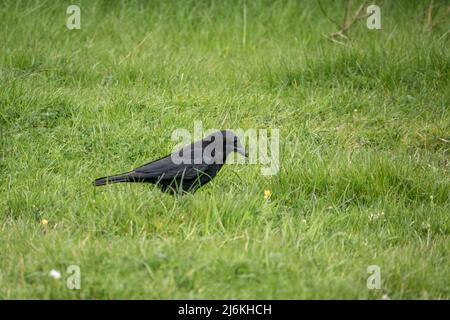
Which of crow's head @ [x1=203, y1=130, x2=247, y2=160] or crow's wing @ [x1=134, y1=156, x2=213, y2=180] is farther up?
crow's head @ [x1=203, y1=130, x2=247, y2=160]

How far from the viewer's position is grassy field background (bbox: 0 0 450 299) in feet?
13.0

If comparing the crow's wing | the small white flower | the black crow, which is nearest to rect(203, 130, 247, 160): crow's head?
the black crow

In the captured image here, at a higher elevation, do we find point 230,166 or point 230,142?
point 230,142

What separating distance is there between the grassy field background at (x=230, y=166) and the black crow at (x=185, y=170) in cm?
16

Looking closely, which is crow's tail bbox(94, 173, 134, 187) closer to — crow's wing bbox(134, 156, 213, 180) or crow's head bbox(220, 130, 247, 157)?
crow's wing bbox(134, 156, 213, 180)

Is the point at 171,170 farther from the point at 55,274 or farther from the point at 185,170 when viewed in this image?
the point at 55,274

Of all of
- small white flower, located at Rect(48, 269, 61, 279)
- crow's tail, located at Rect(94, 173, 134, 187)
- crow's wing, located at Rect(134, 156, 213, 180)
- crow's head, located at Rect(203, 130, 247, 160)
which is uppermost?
crow's head, located at Rect(203, 130, 247, 160)

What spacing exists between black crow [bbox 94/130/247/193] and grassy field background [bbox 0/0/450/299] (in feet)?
0.52

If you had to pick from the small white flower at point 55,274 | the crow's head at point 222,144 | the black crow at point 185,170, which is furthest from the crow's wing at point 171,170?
the small white flower at point 55,274

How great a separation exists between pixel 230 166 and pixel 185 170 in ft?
2.35

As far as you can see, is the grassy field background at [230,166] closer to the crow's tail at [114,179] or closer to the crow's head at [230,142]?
the crow's tail at [114,179]

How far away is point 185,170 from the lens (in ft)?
16.4

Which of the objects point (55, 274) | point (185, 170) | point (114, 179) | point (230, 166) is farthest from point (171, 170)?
point (55, 274)
